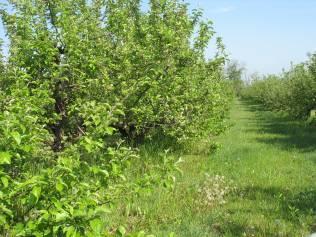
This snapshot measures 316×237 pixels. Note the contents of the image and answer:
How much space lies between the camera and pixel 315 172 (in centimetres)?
995

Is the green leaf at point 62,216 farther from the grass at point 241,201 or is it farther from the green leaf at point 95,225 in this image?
the grass at point 241,201

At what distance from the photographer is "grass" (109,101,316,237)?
6.17 meters

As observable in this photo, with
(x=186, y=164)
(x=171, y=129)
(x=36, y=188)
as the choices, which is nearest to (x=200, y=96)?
(x=171, y=129)

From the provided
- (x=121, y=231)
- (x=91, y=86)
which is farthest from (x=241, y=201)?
(x=121, y=231)

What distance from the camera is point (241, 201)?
759 cm

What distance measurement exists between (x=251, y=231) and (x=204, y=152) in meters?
6.62

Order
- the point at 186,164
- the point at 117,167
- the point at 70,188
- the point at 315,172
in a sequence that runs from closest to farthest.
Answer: the point at 70,188
the point at 117,167
the point at 315,172
the point at 186,164

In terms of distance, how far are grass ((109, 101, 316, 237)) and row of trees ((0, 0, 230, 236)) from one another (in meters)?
1.04

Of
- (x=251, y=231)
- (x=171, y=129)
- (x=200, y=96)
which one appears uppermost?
(x=200, y=96)

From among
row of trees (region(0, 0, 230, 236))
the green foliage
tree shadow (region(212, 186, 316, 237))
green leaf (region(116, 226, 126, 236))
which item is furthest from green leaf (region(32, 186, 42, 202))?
the green foliage

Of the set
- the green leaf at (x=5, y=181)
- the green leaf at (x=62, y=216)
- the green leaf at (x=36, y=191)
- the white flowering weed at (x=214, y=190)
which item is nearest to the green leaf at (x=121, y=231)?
the green leaf at (x=62, y=216)

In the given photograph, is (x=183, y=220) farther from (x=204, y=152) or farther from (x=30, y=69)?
(x=204, y=152)

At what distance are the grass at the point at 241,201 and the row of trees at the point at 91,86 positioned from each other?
3.43 ft

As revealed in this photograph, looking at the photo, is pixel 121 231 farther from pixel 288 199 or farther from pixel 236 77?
A: pixel 236 77
